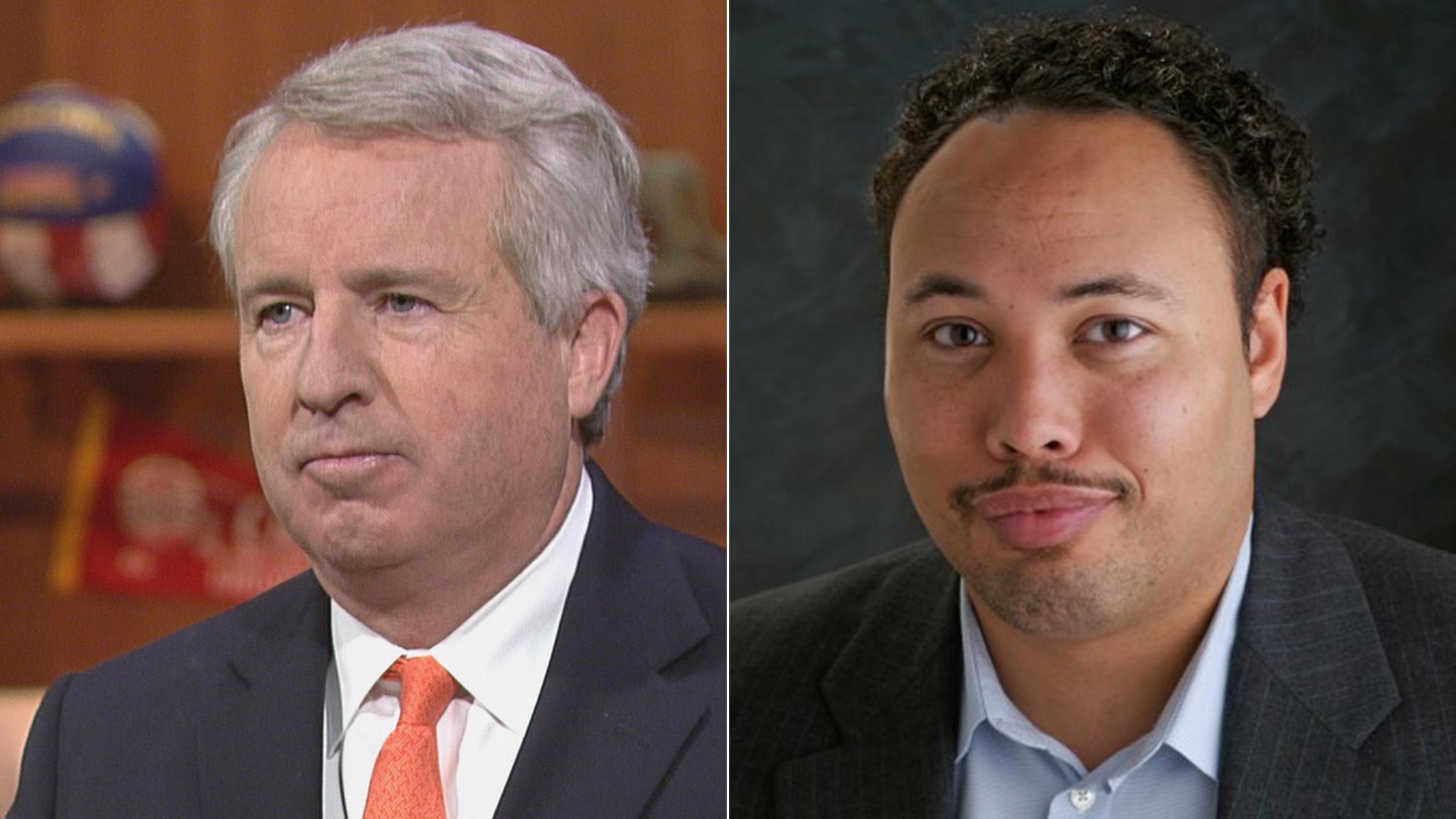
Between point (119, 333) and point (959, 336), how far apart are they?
0.92m

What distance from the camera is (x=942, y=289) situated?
1967 millimetres

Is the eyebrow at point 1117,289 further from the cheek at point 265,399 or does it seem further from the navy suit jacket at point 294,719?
the cheek at point 265,399

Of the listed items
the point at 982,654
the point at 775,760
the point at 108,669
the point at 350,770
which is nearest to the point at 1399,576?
the point at 982,654

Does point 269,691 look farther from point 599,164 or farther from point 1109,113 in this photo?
point 1109,113

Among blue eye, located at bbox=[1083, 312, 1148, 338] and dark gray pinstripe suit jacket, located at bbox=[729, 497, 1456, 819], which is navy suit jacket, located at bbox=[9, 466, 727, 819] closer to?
dark gray pinstripe suit jacket, located at bbox=[729, 497, 1456, 819]

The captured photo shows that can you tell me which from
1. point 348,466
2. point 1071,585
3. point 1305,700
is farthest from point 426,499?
point 1305,700

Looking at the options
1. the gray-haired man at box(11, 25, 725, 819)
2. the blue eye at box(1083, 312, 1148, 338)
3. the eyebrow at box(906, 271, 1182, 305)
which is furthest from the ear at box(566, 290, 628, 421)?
the blue eye at box(1083, 312, 1148, 338)

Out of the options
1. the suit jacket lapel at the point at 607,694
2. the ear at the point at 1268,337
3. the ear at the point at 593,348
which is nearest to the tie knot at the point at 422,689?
the suit jacket lapel at the point at 607,694

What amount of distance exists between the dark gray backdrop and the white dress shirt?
27cm

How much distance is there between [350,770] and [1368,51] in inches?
56.4

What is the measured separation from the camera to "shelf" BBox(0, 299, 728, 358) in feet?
6.19

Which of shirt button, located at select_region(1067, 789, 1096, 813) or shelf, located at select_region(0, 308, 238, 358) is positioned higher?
shelf, located at select_region(0, 308, 238, 358)

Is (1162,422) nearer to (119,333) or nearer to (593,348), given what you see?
(593,348)

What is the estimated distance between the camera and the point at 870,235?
2.06 metres
